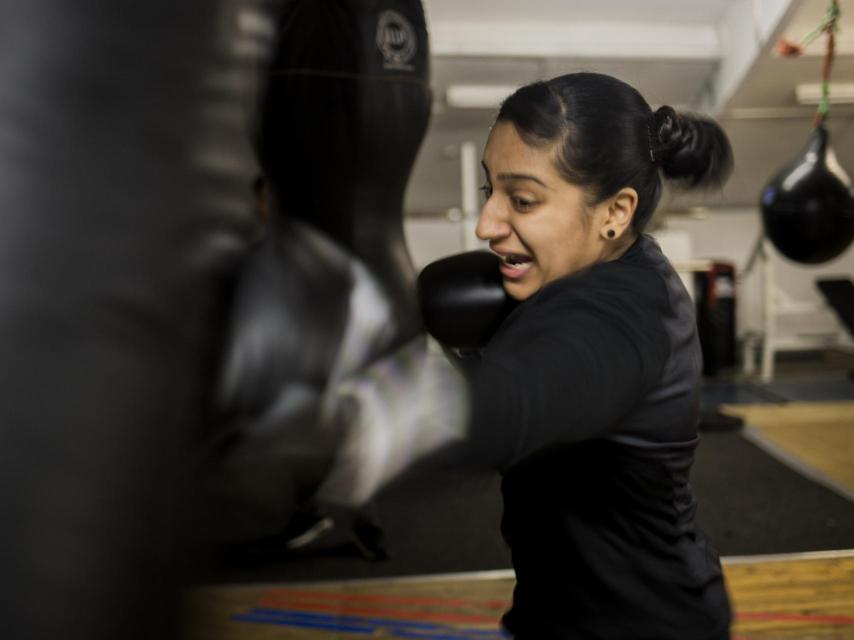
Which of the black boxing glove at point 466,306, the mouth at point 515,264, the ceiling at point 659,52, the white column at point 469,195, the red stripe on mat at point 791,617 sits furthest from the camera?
the white column at point 469,195

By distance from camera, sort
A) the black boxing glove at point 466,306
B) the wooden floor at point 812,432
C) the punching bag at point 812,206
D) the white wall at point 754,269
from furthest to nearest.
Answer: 1. the white wall at point 754,269
2. the punching bag at point 812,206
3. the wooden floor at point 812,432
4. the black boxing glove at point 466,306

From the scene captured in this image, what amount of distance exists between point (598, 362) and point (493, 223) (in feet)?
0.59

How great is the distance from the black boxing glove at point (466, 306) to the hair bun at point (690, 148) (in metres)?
0.24

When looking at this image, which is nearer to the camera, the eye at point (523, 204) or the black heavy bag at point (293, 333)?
the black heavy bag at point (293, 333)

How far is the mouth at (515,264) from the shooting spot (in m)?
0.70

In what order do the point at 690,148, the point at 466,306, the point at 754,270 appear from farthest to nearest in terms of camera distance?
the point at 754,270 → the point at 466,306 → the point at 690,148

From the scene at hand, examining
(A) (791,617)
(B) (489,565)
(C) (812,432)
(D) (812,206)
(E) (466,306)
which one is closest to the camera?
(E) (466,306)

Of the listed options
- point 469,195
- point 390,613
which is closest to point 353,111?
point 390,613

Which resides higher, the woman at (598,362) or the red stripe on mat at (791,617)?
the woman at (598,362)

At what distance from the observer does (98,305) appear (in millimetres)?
321

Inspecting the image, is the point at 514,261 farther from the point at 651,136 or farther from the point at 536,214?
the point at 651,136

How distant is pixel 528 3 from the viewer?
4.55 m

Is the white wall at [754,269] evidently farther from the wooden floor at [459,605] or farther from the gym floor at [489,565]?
the wooden floor at [459,605]

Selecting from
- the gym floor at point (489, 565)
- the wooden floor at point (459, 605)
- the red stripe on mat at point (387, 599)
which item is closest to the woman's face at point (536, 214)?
the gym floor at point (489, 565)
